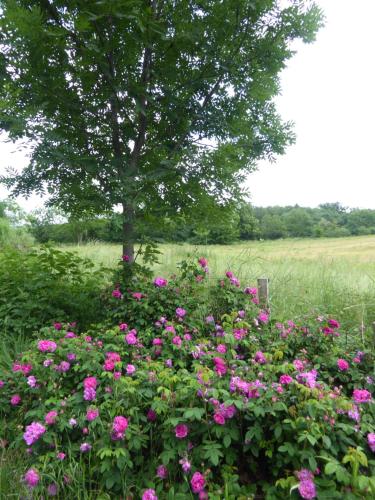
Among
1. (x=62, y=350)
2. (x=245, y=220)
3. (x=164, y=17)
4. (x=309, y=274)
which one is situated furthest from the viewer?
(x=309, y=274)

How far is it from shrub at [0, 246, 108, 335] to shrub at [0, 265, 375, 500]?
1082 mm

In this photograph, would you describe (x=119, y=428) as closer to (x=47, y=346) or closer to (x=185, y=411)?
(x=185, y=411)

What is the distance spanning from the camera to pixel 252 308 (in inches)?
116

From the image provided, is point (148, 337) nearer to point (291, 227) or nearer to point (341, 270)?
point (341, 270)

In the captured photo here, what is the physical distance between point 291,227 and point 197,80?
9.07 metres

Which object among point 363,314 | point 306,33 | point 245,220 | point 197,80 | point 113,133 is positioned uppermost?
point 306,33

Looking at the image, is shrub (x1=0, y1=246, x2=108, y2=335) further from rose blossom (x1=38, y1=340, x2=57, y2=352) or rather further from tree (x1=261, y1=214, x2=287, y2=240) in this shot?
tree (x1=261, y1=214, x2=287, y2=240)

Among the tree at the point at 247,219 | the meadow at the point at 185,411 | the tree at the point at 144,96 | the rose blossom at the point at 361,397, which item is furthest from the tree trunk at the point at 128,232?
the rose blossom at the point at 361,397

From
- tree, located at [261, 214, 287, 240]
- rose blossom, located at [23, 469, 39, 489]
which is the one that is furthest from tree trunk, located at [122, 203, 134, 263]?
tree, located at [261, 214, 287, 240]

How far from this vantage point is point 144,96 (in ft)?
9.38

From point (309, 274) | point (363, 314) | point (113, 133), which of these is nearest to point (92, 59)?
point (113, 133)

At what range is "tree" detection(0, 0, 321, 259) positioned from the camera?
2.64 m

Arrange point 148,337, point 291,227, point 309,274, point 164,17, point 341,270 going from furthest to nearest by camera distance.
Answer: point 291,227, point 341,270, point 309,274, point 164,17, point 148,337

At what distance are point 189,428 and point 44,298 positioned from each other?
7.04 ft
